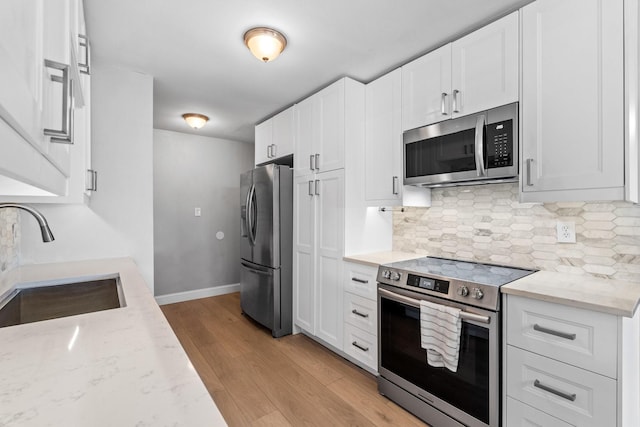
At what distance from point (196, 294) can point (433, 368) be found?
359 cm

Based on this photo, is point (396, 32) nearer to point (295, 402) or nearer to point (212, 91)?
point (212, 91)

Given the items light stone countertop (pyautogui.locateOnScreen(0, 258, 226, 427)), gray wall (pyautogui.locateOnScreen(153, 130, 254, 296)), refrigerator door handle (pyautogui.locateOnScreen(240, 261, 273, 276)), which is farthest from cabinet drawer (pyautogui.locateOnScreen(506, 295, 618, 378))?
gray wall (pyautogui.locateOnScreen(153, 130, 254, 296))

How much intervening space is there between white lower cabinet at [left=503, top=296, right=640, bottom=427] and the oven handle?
0.34 ft

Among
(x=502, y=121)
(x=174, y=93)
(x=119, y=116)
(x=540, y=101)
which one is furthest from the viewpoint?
(x=174, y=93)

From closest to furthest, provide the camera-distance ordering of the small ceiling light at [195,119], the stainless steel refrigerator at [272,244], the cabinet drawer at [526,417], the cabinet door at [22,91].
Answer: the cabinet door at [22,91], the cabinet drawer at [526,417], the stainless steel refrigerator at [272,244], the small ceiling light at [195,119]

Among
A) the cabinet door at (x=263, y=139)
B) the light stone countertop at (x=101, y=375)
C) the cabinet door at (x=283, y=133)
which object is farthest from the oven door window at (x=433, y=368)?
the cabinet door at (x=263, y=139)

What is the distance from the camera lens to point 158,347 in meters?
0.88

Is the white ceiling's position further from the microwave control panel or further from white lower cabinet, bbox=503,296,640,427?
white lower cabinet, bbox=503,296,640,427

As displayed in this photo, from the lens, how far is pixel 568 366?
1.32 meters

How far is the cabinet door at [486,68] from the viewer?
1.71 meters

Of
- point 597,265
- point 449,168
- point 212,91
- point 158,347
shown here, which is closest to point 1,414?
point 158,347

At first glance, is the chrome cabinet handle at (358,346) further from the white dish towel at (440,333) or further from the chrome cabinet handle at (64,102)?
the chrome cabinet handle at (64,102)

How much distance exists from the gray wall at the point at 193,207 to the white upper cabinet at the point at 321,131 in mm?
2031

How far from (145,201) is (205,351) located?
1422 millimetres
